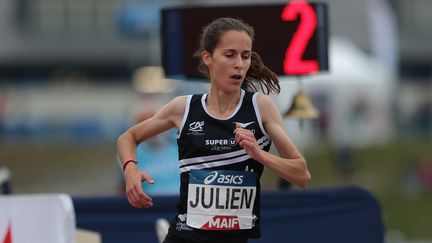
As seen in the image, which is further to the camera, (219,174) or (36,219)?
(36,219)

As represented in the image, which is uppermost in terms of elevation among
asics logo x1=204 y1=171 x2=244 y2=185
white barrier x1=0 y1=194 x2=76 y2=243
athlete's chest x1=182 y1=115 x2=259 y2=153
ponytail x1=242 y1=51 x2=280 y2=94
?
ponytail x1=242 y1=51 x2=280 y2=94

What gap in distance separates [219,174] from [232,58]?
1.86ft

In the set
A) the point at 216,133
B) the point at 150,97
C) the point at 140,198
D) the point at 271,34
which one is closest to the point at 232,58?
the point at 216,133

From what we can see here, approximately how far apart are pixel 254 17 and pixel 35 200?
2.00 m

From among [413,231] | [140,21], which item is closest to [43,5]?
[140,21]

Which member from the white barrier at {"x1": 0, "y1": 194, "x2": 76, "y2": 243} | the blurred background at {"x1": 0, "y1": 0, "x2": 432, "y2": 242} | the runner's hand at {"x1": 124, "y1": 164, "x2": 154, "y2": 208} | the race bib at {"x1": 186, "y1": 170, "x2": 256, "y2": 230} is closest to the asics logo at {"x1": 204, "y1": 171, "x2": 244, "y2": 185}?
the race bib at {"x1": 186, "y1": 170, "x2": 256, "y2": 230}

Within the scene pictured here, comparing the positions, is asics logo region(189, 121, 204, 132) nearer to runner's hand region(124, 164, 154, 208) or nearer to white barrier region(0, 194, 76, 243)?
runner's hand region(124, 164, 154, 208)

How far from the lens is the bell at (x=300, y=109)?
828 centimetres

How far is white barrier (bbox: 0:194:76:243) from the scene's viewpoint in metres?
6.88

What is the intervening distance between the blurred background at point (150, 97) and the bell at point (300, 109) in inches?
12.8

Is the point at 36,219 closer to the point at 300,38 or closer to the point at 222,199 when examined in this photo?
the point at 222,199

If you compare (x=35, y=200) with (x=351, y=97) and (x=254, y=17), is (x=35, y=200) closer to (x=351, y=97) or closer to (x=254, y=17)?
(x=254, y=17)

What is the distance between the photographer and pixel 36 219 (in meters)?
6.92

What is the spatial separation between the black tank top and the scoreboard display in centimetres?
211
